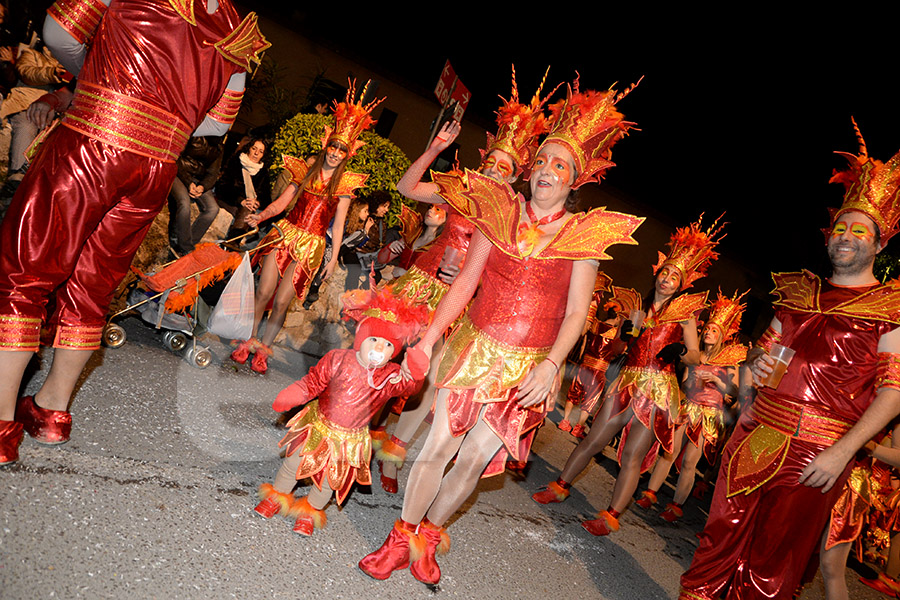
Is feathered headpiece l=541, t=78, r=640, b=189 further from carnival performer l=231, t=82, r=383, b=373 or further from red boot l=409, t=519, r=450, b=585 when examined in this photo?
carnival performer l=231, t=82, r=383, b=373

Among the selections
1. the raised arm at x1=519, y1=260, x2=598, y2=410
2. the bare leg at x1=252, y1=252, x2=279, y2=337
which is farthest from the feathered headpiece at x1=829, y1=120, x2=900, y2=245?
the bare leg at x1=252, y1=252, x2=279, y2=337

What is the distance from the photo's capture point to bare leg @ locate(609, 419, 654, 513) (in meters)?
4.69

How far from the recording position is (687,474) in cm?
662

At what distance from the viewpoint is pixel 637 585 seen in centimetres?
414

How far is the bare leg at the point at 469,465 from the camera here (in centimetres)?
293

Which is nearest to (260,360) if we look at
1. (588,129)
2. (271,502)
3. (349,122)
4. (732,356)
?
(349,122)

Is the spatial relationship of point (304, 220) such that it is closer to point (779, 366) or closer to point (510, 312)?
point (510, 312)

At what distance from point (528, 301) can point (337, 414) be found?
1.12 metres

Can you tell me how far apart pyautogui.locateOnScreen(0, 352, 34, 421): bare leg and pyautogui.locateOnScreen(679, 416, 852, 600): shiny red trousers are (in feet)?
11.7

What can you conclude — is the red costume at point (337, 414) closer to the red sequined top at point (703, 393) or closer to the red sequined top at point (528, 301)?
the red sequined top at point (528, 301)

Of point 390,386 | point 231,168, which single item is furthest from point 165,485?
point 231,168

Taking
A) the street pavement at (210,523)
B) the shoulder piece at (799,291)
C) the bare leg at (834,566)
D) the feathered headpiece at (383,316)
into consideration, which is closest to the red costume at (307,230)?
the street pavement at (210,523)

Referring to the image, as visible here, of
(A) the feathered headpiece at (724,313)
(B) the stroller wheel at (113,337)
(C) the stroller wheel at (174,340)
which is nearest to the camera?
(B) the stroller wheel at (113,337)

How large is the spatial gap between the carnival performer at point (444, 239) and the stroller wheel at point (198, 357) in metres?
1.54
